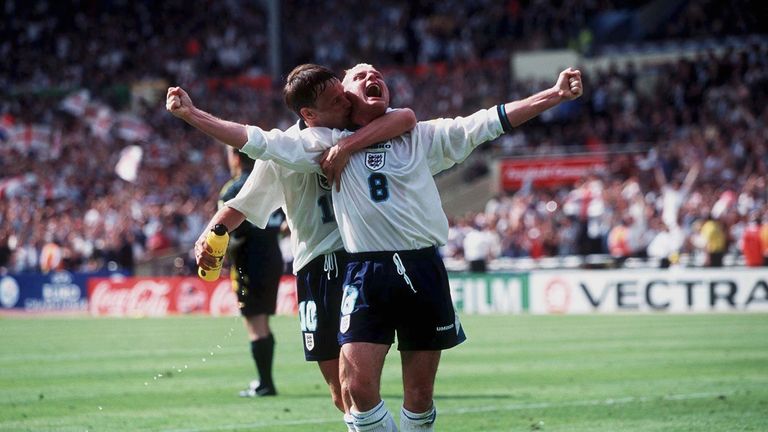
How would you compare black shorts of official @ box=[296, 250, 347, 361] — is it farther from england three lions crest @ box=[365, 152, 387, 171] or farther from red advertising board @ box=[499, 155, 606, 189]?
red advertising board @ box=[499, 155, 606, 189]

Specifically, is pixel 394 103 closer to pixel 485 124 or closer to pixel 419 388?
pixel 485 124

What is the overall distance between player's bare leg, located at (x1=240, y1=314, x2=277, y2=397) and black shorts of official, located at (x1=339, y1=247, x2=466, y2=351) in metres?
5.16

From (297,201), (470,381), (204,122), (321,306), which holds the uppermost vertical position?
(204,122)

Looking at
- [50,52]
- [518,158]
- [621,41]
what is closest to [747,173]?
[518,158]

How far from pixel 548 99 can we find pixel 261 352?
5.81 metres

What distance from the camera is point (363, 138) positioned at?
258 inches

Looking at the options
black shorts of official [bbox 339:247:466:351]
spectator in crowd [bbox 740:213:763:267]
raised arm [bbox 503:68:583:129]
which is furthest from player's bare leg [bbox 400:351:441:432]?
spectator in crowd [bbox 740:213:763:267]

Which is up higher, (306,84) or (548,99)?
(306,84)

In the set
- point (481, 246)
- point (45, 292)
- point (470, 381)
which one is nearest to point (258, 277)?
point (470, 381)

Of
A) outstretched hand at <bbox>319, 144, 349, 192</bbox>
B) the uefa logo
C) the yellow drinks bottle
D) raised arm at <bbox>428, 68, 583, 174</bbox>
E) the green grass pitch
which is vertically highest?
raised arm at <bbox>428, 68, 583, 174</bbox>

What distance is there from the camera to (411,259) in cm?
659

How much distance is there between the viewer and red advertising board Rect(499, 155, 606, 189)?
3222 cm

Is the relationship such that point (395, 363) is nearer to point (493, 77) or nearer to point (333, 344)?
point (333, 344)

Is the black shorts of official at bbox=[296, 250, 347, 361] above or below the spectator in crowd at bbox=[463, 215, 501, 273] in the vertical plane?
above
